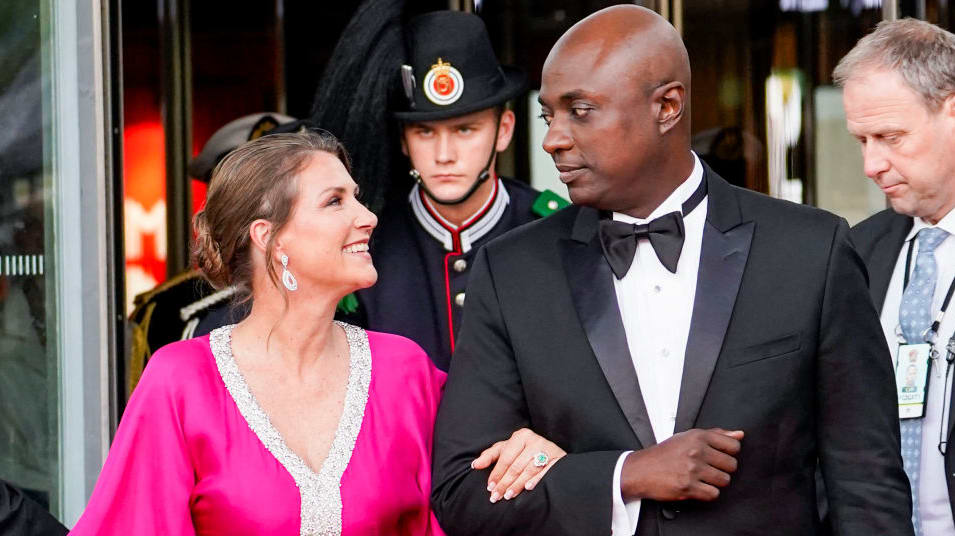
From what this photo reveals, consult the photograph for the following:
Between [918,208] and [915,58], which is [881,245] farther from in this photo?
[915,58]

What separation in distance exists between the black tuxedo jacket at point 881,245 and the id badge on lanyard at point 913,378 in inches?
6.6

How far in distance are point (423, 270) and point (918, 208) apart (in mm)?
1362

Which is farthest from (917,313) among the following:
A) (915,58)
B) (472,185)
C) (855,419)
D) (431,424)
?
(472,185)

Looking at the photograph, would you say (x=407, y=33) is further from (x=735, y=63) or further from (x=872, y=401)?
(x=735, y=63)

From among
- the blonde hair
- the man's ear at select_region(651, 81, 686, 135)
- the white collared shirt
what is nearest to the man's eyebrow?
the man's ear at select_region(651, 81, 686, 135)

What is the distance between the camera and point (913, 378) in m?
2.65

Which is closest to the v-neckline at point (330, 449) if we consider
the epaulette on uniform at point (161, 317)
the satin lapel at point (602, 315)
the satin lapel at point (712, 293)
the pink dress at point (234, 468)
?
the pink dress at point (234, 468)

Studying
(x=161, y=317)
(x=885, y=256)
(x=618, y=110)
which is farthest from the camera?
(x=161, y=317)

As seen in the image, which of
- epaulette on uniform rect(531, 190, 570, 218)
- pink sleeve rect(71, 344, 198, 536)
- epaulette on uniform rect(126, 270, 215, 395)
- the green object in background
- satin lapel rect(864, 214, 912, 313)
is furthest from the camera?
epaulette on uniform rect(126, 270, 215, 395)

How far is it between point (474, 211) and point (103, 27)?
1131 millimetres

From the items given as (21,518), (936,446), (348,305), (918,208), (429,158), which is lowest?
(21,518)

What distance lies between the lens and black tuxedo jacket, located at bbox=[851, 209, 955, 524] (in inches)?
112

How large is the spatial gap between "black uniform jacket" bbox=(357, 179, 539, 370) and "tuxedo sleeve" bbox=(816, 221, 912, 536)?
57.6 inches

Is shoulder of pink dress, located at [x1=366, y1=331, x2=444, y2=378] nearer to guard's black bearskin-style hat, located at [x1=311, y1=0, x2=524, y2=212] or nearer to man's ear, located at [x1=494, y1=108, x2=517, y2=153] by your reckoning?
guard's black bearskin-style hat, located at [x1=311, y1=0, x2=524, y2=212]
